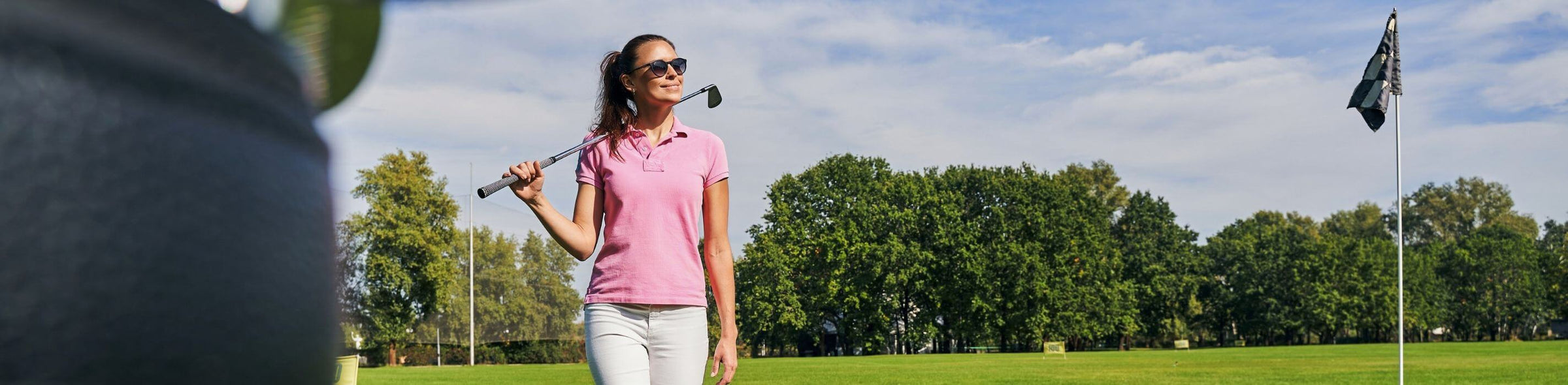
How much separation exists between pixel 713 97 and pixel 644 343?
0.91 meters

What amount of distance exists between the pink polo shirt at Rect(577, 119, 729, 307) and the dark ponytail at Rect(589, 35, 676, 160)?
1.9 inches

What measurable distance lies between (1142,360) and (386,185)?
38.1 meters

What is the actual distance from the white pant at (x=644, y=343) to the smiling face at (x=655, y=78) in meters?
0.70

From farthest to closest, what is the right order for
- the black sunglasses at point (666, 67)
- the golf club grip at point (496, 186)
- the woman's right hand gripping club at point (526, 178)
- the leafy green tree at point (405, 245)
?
the leafy green tree at point (405, 245), the black sunglasses at point (666, 67), the woman's right hand gripping club at point (526, 178), the golf club grip at point (496, 186)

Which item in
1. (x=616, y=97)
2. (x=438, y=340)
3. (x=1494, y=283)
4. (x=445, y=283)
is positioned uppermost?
(x=616, y=97)

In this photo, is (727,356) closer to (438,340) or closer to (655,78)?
(655,78)

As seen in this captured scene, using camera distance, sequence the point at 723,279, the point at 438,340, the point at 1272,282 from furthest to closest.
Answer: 1. the point at 1272,282
2. the point at 438,340
3. the point at 723,279

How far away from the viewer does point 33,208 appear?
337mm

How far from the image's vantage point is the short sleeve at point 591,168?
390cm

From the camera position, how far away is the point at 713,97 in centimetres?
357

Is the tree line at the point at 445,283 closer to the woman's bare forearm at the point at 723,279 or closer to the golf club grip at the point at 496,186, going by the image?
the woman's bare forearm at the point at 723,279

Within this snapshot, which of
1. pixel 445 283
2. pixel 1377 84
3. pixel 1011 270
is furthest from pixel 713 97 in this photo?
pixel 1011 270

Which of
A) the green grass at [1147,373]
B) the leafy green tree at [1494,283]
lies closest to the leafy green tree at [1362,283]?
the leafy green tree at [1494,283]

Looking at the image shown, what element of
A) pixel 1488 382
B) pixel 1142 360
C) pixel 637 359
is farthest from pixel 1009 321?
pixel 637 359
